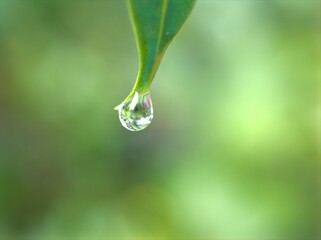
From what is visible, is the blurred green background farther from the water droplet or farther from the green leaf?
the green leaf

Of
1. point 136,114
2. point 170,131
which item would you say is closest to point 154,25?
point 136,114

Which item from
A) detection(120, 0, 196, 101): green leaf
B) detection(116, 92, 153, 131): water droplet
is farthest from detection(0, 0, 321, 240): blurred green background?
detection(120, 0, 196, 101): green leaf

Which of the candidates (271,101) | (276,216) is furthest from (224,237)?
(271,101)

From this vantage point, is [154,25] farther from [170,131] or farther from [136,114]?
[170,131]

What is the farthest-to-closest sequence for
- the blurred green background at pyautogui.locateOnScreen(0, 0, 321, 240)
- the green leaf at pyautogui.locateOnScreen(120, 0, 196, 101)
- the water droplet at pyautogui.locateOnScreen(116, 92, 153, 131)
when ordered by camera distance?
1. the blurred green background at pyautogui.locateOnScreen(0, 0, 321, 240)
2. the water droplet at pyautogui.locateOnScreen(116, 92, 153, 131)
3. the green leaf at pyautogui.locateOnScreen(120, 0, 196, 101)

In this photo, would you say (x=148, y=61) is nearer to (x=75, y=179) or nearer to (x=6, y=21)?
(x=6, y=21)

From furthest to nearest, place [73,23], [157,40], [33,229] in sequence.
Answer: [33,229] → [73,23] → [157,40]
